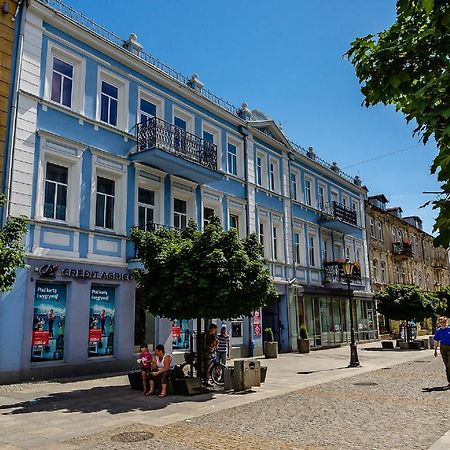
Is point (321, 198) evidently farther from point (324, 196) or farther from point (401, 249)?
point (401, 249)

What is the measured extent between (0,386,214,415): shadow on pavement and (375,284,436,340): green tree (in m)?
17.9

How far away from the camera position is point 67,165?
15383 mm

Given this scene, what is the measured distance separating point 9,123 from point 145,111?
19.0 ft

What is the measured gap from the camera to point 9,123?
1371 centimetres

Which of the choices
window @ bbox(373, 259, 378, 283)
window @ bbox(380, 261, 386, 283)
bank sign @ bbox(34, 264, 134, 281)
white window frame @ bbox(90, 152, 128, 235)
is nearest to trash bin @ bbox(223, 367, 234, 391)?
bank sign @ bbox(34, 264, 134, 281)

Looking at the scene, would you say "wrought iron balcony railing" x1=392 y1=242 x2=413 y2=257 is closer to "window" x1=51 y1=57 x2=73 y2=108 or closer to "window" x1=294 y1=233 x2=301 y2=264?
"window" x1=294 y1=233 x2=301 y2=264

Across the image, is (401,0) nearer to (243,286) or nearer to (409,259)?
(243,286)

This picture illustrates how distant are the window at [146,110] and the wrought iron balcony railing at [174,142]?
0.69m

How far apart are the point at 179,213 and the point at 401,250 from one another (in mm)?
25876

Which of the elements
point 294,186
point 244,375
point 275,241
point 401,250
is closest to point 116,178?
point 244,375

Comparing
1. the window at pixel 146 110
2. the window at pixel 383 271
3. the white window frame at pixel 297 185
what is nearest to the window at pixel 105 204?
the window at pixel 146 110

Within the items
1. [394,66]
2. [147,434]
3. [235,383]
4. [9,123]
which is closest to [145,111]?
[9,123]

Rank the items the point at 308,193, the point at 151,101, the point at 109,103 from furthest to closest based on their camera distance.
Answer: the point at 308,193
the point at 151,101
the point at 109,103

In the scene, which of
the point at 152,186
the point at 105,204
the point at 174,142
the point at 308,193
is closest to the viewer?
the point at 105,204
